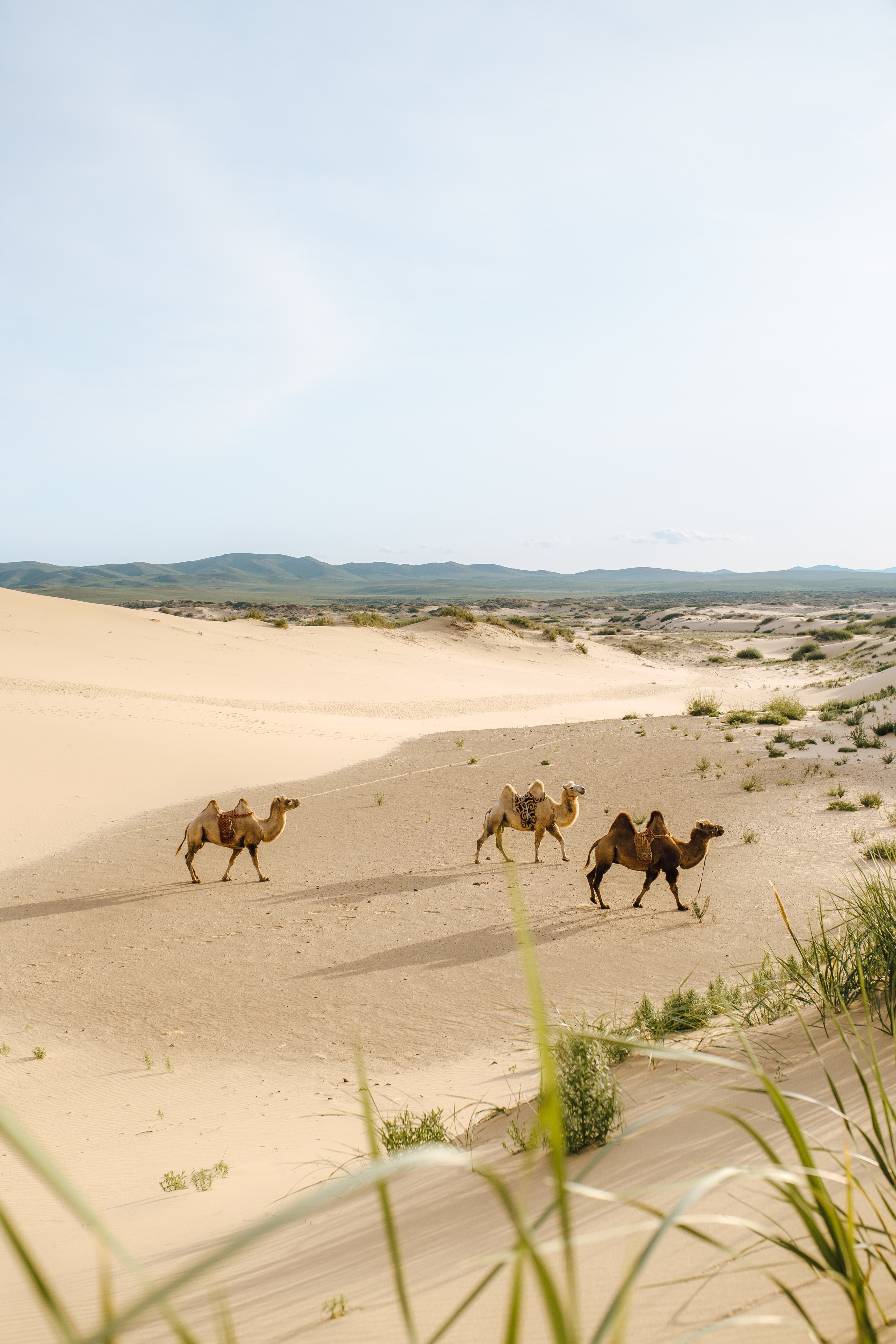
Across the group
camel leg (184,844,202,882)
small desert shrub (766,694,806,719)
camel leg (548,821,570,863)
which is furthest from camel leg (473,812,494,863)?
small desert shrub (766,694,806,719)

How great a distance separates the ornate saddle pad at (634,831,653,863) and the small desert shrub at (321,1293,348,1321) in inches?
252

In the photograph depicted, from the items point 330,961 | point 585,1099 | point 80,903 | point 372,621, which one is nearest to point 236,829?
point 80,903

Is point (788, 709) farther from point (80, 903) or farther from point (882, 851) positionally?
point (80, 903)

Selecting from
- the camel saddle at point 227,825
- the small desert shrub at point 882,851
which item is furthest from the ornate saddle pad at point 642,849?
the camel saddle at point 227,825

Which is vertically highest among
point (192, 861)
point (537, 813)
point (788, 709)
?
point (537, 813)

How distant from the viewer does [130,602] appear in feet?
344

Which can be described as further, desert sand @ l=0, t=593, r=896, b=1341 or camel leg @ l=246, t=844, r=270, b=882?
camel leg @ l=246, t=844, r=270, b=882

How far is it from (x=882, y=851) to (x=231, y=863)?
7.47m

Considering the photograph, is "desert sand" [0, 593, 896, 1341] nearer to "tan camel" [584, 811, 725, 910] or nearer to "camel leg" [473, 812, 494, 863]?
"camel leg" [473, 812, 494, 863]

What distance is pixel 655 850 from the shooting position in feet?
28.8

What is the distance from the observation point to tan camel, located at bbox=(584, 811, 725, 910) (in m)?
8.77

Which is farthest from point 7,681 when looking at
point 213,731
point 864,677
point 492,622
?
point 492,622

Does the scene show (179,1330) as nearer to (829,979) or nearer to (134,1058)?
(829,979)

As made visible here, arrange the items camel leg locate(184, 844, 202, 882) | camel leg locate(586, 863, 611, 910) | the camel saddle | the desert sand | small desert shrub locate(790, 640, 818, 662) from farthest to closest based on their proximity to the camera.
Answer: small desert shrub locate(790, 640, 818, 662)
camel leg locate(184, 844, 202, 882)
the camel saddle
camel leg locate(586, 863, 611, 910)
the desert sand
